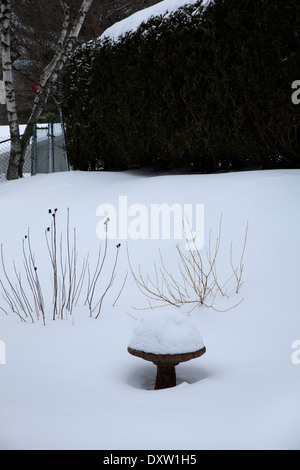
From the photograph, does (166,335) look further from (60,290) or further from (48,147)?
(48,147)

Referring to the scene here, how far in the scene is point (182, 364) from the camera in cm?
325

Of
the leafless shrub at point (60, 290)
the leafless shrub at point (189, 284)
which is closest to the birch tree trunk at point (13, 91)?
the leafless shrub at point (60, 290)

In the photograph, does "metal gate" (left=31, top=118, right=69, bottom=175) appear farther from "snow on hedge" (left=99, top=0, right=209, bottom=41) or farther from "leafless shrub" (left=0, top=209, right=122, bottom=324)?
"leafless shrub" (left=0, top=209, right=122, bottom=324)

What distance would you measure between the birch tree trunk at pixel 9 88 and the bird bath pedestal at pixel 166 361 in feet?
25.6

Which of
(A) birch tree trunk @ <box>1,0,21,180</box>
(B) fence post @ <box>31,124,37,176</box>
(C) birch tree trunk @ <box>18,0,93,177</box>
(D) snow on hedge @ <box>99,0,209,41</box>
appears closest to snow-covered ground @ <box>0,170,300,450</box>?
(D) snow on hedge @ <box>99,0,209,41</box>

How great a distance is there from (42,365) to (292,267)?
2102 millimetres

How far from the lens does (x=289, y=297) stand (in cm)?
364

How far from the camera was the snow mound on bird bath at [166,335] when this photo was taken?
2682 millimetres

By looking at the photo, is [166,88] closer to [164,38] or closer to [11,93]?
[164,38]

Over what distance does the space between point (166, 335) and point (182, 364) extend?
24.6 inches

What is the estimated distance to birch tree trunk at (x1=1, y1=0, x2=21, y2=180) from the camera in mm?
9547

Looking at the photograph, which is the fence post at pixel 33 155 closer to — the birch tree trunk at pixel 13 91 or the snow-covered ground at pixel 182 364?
the birch tree trunk at pixel 13 91

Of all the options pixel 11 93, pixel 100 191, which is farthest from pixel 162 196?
pixel 11 93

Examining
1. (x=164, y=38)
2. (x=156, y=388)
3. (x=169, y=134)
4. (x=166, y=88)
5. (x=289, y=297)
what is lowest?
(x=156, y=388)
